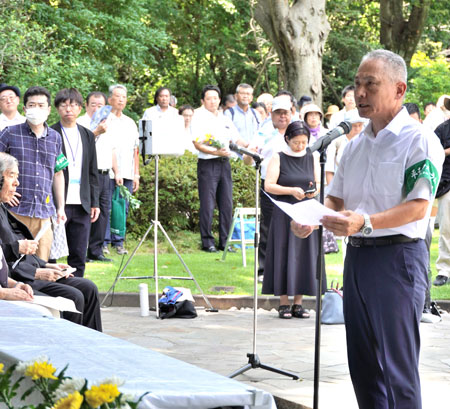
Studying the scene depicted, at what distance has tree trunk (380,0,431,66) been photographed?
97.6 ft

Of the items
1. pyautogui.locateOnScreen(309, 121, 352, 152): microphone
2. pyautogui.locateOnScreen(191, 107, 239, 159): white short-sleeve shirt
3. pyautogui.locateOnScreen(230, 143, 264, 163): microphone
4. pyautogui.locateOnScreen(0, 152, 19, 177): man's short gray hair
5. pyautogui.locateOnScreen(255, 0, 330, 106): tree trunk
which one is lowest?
pyautogui.locateOnScreen(0, 152, 19, 177): man's short gray hair

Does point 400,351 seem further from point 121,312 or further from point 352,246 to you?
point 121,312

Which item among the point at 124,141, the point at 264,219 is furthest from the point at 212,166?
the point at 264,219

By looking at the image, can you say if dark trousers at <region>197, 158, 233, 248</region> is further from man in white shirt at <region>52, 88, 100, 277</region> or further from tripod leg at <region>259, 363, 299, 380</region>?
tripod leg at <region>259, 363, 299, 380</region>

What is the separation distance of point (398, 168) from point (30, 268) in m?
3.73

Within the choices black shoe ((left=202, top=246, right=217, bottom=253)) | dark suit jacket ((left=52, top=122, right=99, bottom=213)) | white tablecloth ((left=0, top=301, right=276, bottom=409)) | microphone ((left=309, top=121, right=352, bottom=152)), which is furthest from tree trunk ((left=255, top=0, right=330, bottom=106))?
white tablecloth ((left=0, top=301, right=276, bottom=409))

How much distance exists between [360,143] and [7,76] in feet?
41.0

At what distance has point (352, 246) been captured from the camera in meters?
4.63

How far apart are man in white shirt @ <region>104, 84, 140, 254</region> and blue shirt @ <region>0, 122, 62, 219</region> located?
404 cm

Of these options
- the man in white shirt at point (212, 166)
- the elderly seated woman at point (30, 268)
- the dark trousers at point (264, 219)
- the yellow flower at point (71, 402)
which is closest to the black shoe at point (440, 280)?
the dark trousers at point (264, 219)

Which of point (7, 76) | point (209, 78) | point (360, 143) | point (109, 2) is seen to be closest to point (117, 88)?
point (7, 76)

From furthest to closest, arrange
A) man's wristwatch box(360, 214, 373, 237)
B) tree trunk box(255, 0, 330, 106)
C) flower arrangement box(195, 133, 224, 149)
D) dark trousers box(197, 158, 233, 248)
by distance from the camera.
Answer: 1. tree trunk box(255, 0, 330, 106)
2. dark trousers box(197, 158, 233, 248)
3. flower arrangement box(195, 133, 224, 149)
4. man's wristwatch box(360, 214, 373, 237)

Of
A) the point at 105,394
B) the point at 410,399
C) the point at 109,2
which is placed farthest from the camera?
the point at 109,2

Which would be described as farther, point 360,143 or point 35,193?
point 35,193
